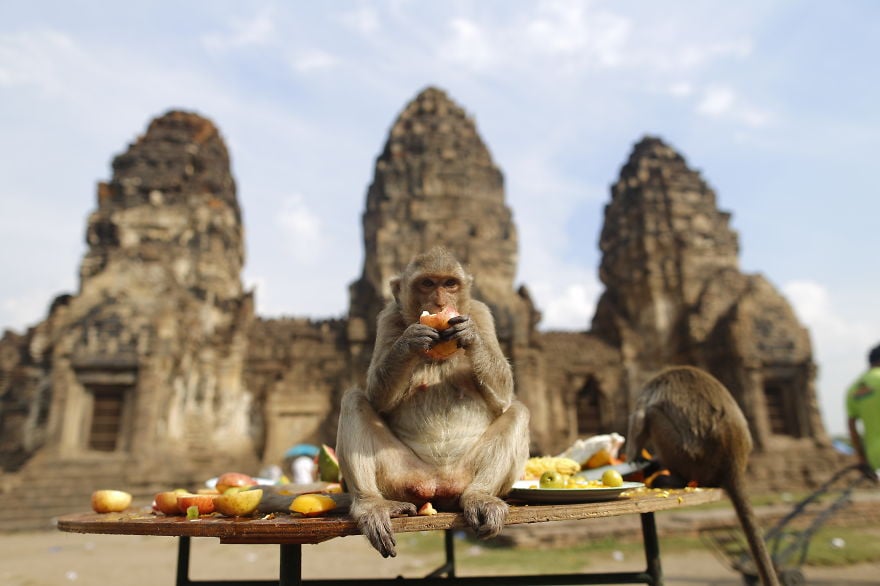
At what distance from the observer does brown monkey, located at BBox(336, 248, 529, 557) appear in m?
2.16

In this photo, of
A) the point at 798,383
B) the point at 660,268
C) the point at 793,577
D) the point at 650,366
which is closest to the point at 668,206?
the point at 660,268

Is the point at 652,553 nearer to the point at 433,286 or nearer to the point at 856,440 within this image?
the point at 433,286

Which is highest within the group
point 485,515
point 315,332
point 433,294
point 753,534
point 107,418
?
point 315,332

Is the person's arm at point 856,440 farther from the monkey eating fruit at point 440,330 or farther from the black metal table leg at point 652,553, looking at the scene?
the monkey eating fruit at point 440,330

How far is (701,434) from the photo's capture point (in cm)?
374

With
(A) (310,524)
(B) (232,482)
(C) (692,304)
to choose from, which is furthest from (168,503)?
(C) (692,304)

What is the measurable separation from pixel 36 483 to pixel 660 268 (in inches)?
668

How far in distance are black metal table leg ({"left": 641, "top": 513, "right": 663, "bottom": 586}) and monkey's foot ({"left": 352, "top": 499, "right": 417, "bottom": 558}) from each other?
1540mm

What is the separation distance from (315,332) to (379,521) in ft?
47.8

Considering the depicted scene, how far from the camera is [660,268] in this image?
17562 millimetres

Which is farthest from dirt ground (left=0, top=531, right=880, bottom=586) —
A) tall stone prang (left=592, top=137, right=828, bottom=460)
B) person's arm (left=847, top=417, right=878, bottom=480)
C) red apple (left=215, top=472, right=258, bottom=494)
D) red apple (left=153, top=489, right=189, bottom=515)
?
tall stone prang (left=592, top=137, right=828, bottom=460)

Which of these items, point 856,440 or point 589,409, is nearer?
point 856,440

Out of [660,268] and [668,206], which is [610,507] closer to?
[660,268]

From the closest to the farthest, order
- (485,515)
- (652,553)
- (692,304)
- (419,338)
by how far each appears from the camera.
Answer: (485,515), (419,338), (652,553), (692,304)
